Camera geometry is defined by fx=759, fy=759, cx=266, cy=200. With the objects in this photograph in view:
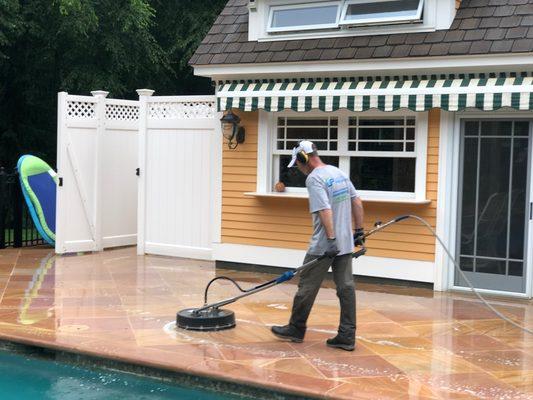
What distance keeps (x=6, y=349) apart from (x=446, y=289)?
5.00 metres

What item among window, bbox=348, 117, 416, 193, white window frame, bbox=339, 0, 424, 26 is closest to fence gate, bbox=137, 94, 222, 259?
window, bbox=348, 117, 416, 193

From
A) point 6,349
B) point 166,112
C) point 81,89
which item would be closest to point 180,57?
point 81,89

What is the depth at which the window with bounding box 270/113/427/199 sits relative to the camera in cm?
911

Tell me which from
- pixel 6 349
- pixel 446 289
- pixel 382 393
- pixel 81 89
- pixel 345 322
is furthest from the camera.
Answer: pixel 81 89

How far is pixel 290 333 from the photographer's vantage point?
6.64 m

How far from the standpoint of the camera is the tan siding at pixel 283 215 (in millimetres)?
8984

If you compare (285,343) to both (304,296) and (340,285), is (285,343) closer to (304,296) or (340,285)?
(304,296)

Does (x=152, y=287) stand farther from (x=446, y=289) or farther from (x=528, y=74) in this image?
(x=528, y=74)

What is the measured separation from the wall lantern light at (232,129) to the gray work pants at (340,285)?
4.06m

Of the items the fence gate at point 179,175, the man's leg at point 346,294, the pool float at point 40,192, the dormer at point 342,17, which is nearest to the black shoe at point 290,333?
the man's leg at point 346,294

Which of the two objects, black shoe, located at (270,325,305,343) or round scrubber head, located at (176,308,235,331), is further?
round scrubber head, located at (176,308,235,331)

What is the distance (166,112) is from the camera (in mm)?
11266

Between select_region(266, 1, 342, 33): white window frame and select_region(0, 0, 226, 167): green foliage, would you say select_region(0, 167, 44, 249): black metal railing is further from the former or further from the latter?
select_region(266, 1, 342, 33): white window frame

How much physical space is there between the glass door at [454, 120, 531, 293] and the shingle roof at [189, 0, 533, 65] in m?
0.92
